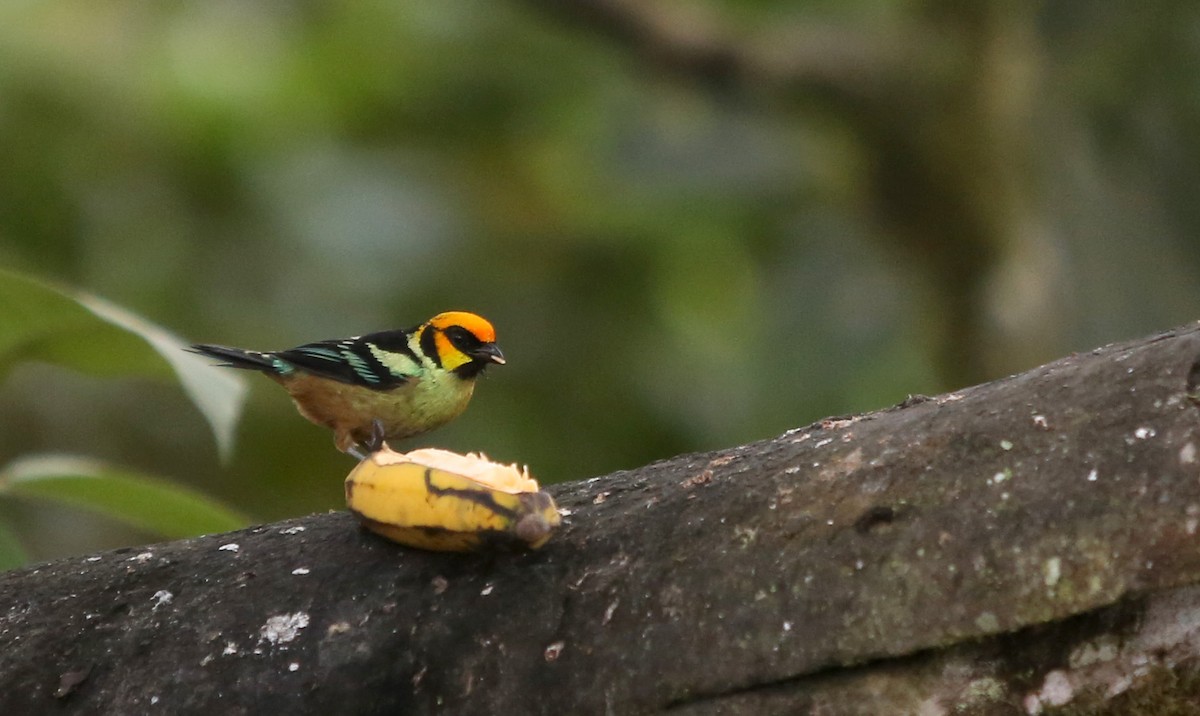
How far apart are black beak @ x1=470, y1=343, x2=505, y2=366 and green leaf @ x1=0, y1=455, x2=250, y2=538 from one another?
124 centimetres

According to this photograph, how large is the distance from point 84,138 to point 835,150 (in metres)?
3.50

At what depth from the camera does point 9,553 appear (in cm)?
298

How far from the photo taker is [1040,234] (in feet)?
20.5

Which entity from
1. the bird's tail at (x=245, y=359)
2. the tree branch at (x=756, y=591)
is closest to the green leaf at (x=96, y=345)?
the tree branch at (x=756, y=591)

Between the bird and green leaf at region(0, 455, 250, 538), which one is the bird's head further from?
green leaf at region(0, 455, 250, 538)

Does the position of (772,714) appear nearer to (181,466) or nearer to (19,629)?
(19,629)

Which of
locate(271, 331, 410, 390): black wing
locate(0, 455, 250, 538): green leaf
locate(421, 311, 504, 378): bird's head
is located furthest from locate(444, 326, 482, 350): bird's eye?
locate(0, 455, 250, 538): green leaf

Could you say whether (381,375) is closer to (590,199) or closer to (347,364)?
(347,364)

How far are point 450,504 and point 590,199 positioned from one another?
4.92 meters

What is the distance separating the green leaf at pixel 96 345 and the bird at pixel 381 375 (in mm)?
1039

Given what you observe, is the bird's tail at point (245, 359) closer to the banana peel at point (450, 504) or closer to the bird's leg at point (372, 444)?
the bird's leg at point (372, 444)

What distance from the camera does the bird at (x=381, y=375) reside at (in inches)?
162

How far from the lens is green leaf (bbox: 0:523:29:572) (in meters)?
2.97

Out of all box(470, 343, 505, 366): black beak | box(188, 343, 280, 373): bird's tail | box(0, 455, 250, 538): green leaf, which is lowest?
box(0, 455, 250, 538): green leaf
